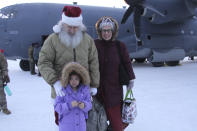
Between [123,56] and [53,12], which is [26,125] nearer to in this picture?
[123,56]

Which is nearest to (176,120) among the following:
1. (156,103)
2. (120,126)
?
(156,103)

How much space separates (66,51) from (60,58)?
98mm

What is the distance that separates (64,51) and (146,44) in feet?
34.2

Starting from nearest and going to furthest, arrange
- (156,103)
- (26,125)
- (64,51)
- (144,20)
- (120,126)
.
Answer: (64,51) → (120,126) → (26,125) → (156,103) → (144,20)

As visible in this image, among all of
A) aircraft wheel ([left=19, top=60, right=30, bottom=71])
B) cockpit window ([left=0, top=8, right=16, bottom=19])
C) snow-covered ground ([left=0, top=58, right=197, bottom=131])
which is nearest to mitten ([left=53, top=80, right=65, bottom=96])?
snow-covered ground ([left=0, top=58, right=197, bottom=131])

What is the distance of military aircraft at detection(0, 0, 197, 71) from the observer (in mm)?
10562

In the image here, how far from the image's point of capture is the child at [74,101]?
2363mm

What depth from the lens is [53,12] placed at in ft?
36.2

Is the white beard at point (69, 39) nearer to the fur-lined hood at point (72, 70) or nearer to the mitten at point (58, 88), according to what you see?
the fur-lined hood at point (72, 70)

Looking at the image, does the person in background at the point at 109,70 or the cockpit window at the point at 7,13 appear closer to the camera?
the person in background at the point at 109,70

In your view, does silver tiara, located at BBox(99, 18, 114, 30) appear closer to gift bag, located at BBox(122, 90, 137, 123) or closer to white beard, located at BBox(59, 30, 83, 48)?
white beard, located at BBox(59, 30, 83, 48)

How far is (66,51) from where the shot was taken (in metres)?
2.40

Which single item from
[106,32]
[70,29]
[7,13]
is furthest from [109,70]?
[7,13]

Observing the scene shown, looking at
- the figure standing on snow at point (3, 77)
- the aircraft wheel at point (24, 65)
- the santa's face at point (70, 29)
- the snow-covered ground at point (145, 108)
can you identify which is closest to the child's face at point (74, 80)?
the santa's face at point (70, 29)
